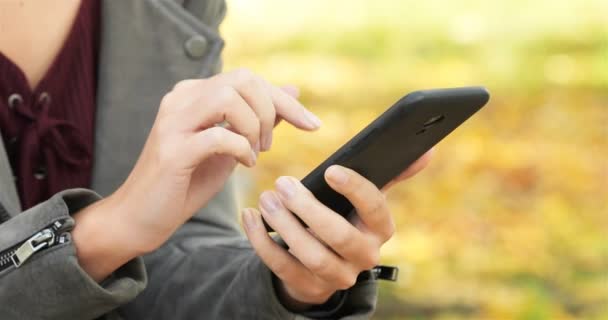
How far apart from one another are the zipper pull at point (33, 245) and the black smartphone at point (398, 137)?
283 mm

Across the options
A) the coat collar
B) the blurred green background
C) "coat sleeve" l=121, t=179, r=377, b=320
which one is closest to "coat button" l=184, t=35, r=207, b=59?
the coat collar

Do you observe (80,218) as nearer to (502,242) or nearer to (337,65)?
(502,242)

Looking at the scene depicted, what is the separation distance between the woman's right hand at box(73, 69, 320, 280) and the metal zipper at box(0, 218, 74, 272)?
2cm

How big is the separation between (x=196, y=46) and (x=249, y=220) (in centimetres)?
47

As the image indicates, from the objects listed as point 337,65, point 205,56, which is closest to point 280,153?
point 337,65

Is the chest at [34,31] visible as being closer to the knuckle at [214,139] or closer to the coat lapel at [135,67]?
the coat lapel at [135,67]

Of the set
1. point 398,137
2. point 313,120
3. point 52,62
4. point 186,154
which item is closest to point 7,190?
point 52,62

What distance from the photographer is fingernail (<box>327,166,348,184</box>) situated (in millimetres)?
1442

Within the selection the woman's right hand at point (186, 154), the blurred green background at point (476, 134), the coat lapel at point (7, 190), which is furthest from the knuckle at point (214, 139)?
the blurred green background at point (476, 134)

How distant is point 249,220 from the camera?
156cm

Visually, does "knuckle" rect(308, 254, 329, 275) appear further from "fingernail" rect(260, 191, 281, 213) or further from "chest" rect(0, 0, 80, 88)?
"chest" rect(0, 0, 80, 88)

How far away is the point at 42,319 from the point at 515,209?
2.92 m

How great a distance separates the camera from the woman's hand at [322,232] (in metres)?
1.47

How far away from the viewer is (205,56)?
1942 millimetres
